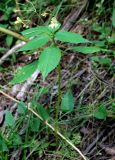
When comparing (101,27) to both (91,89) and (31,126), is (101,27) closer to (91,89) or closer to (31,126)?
(91,89)

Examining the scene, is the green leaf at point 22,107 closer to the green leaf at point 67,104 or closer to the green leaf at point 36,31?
the green leaf at point 67,104

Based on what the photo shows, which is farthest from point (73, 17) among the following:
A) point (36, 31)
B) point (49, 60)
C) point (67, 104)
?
point (49, 60)

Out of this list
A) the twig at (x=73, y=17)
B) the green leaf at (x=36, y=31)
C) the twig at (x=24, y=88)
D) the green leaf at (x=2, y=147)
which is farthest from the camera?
the twig at (x=73, y=17)

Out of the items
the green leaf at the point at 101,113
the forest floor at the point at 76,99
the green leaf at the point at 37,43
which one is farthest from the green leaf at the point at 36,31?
the green leaf at the point at 101,113

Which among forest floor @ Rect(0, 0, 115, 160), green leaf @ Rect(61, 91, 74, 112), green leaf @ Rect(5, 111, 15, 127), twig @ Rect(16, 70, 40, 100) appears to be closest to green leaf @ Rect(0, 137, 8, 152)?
forest floor @ Rect(0, 0, 115, 160)

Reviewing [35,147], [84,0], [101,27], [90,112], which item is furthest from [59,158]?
[84,0]

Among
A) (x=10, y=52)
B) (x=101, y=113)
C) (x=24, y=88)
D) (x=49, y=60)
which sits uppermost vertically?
(x=49, y=60)

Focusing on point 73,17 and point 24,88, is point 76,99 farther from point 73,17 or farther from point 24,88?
point 73,17

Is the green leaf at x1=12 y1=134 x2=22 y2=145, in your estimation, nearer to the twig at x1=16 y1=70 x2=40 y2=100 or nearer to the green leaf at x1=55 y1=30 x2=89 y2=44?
the twig at x1=16 y1=70 x2=40 y2=100
